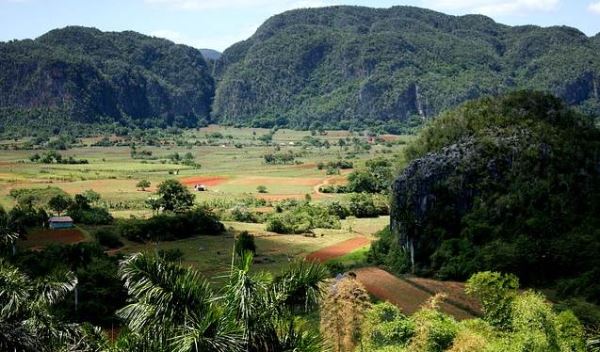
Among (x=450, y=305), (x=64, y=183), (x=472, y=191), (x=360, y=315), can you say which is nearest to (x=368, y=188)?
(x=64, y=183)

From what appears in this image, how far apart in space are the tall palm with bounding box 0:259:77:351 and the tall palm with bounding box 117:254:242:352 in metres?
1.96

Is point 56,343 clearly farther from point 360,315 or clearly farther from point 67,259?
point 67,259

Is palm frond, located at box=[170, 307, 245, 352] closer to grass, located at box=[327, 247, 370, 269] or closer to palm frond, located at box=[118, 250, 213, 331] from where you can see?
palm frond, located at box=[118, 250, 213, 331]

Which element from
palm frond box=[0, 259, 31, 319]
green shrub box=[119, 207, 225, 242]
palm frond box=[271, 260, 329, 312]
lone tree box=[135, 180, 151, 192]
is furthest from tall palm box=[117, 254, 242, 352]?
lone tree box=[135, 180, 151, 192]

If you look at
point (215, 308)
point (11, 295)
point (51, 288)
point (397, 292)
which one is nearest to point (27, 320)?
point (11, 295)

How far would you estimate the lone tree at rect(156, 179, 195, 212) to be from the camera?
77625 millimetres

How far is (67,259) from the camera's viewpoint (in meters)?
42.5

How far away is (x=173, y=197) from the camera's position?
3076 inches

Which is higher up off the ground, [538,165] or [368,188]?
[538,165]

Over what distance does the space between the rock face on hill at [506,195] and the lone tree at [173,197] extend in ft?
102

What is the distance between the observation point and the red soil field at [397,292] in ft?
120

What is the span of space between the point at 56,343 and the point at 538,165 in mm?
41178

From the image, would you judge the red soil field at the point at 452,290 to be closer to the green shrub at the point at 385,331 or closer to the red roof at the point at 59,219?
the green shrub at the point at 385,331

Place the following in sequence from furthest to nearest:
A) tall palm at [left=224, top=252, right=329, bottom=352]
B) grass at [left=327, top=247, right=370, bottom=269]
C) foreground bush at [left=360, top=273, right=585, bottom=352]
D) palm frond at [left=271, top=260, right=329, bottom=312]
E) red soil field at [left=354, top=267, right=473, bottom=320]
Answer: grass at [left=327, top=247, right=370, bottom=269]
red soil field at [left=354, top=267, right=473, bottom=320]
foreground bush at [left=360, top=273, right=585, bottom=352]
palm frond at [left=271, top=260, right=329, bottom=312]
tall palm at [left=224, top=252, right=329, bottom=352]
